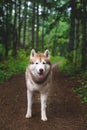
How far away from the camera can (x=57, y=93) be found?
36.9 feet

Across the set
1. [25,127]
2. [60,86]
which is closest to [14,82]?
[60,86]

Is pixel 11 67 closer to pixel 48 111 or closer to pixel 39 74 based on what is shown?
pixel 48 111

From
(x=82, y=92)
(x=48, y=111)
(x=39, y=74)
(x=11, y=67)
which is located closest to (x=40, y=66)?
(x=39, y=74)

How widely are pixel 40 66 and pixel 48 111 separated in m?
2.02

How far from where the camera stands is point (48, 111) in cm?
850

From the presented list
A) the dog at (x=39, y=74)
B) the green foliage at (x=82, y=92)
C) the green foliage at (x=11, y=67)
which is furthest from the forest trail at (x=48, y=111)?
the green foliage at (x=11, y=67)

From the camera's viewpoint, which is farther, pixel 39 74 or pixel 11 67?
pixel 11 67

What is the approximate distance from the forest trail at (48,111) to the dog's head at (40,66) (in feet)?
3.81

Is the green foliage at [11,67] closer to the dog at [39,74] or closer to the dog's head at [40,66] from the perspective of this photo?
the dog at [39,74]

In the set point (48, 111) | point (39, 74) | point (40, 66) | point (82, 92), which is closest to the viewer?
point (40, 66)

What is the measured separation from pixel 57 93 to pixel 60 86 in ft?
6.11

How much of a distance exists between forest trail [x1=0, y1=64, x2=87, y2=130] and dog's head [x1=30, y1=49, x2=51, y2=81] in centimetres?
116

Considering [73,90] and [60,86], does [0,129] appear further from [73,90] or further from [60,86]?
[60,86]

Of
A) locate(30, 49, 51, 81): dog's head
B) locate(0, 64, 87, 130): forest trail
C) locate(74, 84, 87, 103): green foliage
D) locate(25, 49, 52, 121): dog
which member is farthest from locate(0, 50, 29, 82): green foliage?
locate(30, 49, 51, 81): dog's head
